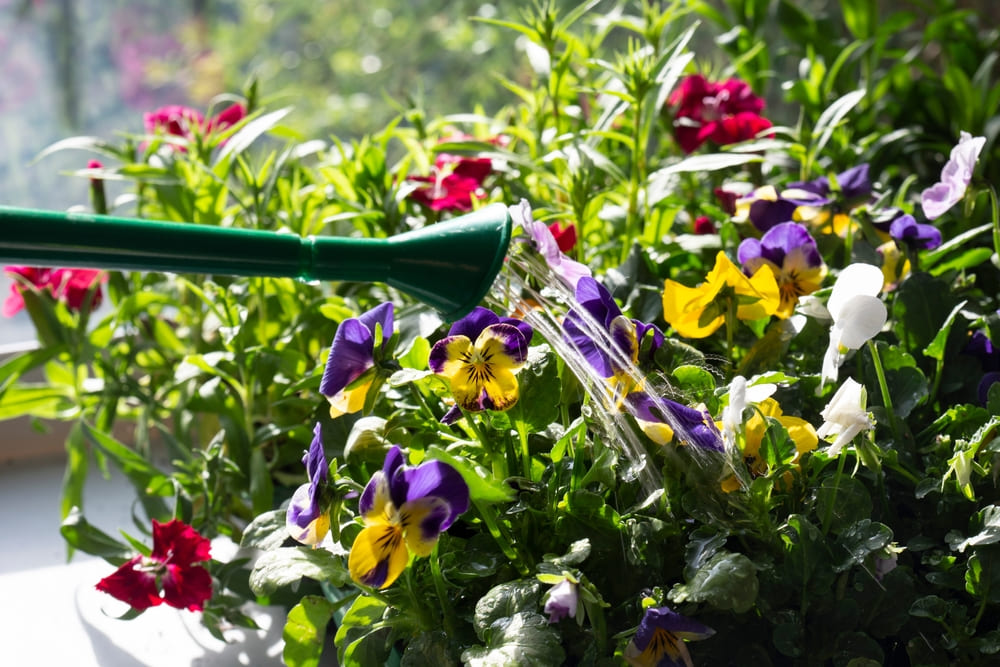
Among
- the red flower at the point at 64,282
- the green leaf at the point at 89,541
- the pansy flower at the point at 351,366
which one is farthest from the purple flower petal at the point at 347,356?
the red flower at the point at 64,282

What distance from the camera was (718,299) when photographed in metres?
0.59

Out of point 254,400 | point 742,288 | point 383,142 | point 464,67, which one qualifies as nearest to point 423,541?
point 742,288

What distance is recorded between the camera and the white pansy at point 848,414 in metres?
0.50

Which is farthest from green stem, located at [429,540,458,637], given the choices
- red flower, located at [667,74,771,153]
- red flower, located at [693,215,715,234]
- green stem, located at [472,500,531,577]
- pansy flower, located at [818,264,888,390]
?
red flower, located at [667,74,771,153]

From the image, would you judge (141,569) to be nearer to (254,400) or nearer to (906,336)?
(254,400)

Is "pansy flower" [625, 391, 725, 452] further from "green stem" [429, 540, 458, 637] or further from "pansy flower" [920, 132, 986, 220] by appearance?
"pansy flower" [920, 132, 986, 220]

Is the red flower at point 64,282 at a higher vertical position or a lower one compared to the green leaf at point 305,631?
higher

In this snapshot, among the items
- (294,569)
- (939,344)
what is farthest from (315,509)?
(939,344)

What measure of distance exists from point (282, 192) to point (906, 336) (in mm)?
558

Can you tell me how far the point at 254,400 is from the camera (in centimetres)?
83

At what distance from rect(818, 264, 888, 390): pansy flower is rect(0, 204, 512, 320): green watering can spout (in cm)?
19

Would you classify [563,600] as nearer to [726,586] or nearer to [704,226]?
[726,586]

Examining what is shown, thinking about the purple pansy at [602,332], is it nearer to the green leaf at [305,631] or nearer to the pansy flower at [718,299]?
the pansy flower at [718,299]

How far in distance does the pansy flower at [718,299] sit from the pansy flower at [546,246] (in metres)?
0.06
